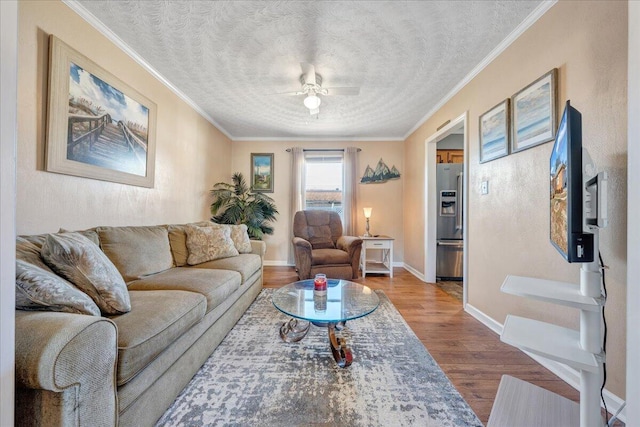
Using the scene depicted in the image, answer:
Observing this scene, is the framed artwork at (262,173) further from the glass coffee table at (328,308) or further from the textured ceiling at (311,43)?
the glass coffee table at (328,308)

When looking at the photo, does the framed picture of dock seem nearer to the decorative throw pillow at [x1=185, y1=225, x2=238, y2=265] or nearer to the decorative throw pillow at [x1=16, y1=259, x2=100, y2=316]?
the decorative throw pillow at [x1=185, y1=225, x2=238, y2=265]

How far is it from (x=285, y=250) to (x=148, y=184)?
2641mm

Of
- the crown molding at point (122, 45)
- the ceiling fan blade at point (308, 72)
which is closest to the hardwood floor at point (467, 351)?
the ceiling fan blade at point (308, 72)

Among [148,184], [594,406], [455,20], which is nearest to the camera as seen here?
[594,406]

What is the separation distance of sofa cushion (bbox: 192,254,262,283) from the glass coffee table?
47 centimetres

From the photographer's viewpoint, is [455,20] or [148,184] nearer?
[455,20]

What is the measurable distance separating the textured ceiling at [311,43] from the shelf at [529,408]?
2.40m

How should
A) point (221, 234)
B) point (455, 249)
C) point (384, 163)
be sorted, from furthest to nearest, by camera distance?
point (384, 163) < point (455, 249) < point (221, 234)

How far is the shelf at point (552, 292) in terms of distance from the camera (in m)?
0.99

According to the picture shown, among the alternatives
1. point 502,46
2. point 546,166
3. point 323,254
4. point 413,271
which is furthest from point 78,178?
point 413,271

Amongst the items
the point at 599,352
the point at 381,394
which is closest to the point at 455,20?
the point at 599,352

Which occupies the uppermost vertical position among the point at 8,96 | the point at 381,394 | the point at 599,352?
the point at 8,96

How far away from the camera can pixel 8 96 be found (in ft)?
2.09

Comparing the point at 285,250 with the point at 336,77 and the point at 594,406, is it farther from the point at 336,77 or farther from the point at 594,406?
the point at 594,406
